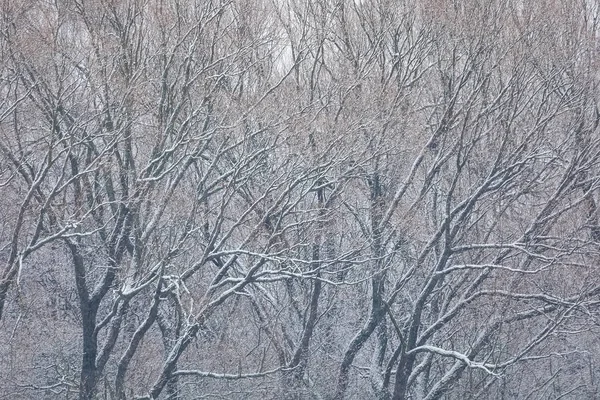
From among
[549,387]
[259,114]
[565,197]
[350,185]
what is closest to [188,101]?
[259,114]

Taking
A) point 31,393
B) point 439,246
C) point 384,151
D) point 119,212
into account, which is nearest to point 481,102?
point 384,151

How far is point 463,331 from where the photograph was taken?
1452 centimetres

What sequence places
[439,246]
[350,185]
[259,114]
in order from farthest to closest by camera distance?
1. [439,246]
2. [350,185]
3. [259,114]

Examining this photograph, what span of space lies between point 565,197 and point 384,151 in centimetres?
292

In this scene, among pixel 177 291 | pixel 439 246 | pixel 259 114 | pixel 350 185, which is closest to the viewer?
pixel 177 291

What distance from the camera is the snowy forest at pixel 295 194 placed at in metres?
11.9

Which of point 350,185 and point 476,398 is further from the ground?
point 350,185

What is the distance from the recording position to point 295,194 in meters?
13.5

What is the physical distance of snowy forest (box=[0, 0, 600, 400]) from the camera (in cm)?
1190

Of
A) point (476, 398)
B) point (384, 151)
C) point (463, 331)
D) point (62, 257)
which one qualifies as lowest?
point (476, 398)

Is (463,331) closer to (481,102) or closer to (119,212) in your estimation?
(481,102)

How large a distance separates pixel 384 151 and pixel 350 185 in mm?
883

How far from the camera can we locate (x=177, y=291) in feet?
37.9

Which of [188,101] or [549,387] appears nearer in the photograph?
[188,101]
